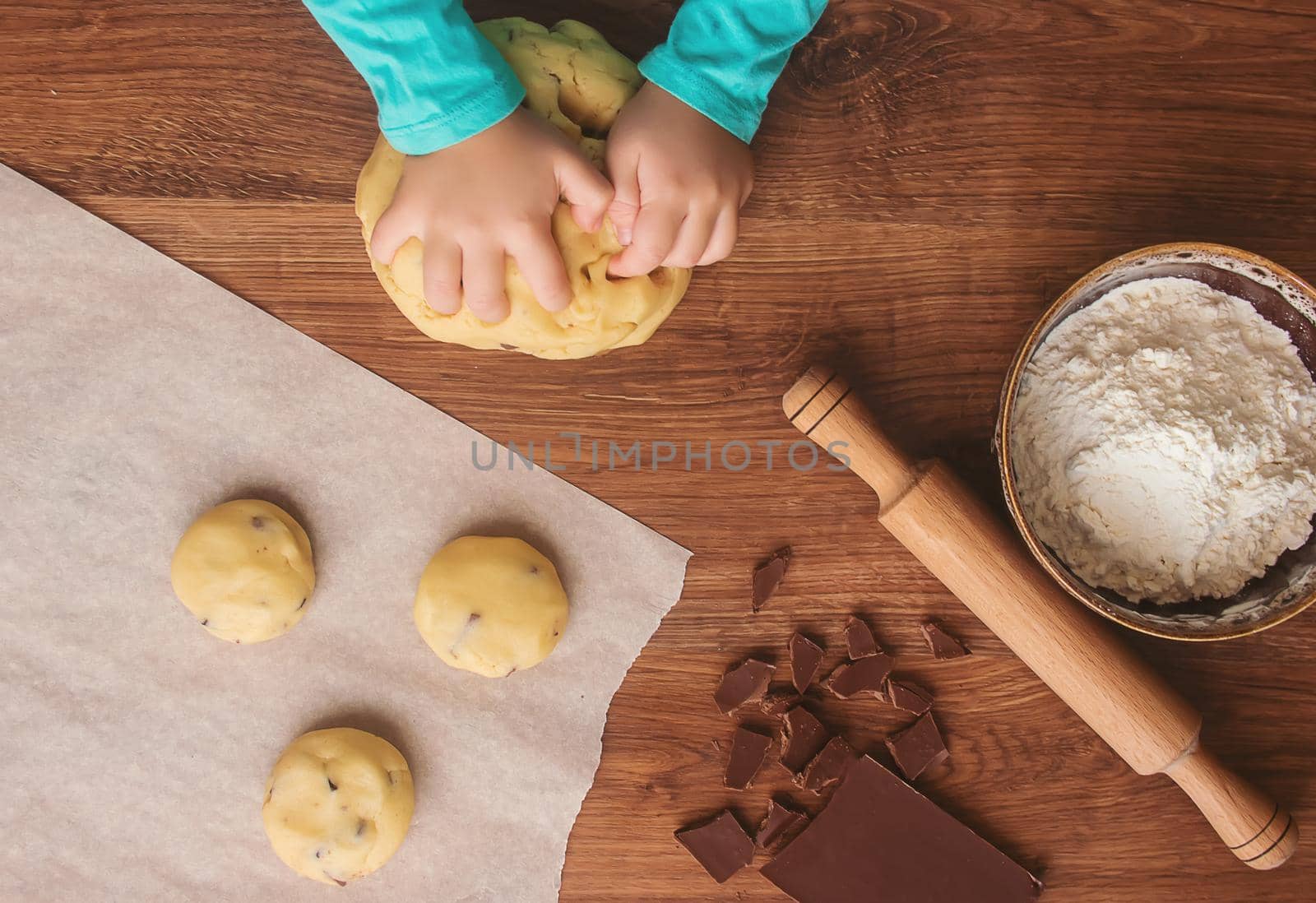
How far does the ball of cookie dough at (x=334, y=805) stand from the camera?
0.83m

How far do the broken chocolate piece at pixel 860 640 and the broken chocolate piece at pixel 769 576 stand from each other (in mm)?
86

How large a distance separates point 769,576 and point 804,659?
0.30 ft

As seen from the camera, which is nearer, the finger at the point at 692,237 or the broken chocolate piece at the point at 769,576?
the finger at the point at 692,237

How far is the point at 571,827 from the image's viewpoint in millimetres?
887

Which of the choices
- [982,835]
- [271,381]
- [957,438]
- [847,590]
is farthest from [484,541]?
[982,835]

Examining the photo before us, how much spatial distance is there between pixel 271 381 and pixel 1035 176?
0.77 m

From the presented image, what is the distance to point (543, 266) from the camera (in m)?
0.67

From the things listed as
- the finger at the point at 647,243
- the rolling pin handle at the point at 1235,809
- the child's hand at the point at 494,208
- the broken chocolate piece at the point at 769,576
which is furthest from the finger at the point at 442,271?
the rolling pin handle at the point at 1235,809

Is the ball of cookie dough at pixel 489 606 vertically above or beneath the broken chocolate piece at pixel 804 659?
beneath

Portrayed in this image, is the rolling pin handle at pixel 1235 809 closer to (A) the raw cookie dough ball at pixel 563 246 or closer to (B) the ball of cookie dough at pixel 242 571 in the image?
(A) the raw cookie dough ball at pixel 563 246

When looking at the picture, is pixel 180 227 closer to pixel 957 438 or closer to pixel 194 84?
pixel 194 84

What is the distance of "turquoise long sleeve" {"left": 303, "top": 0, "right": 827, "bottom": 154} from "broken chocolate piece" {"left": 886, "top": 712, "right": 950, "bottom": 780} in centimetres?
60

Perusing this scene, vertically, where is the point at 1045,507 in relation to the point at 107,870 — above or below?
above

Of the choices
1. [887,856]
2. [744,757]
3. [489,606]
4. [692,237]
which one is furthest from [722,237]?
[887,856]
